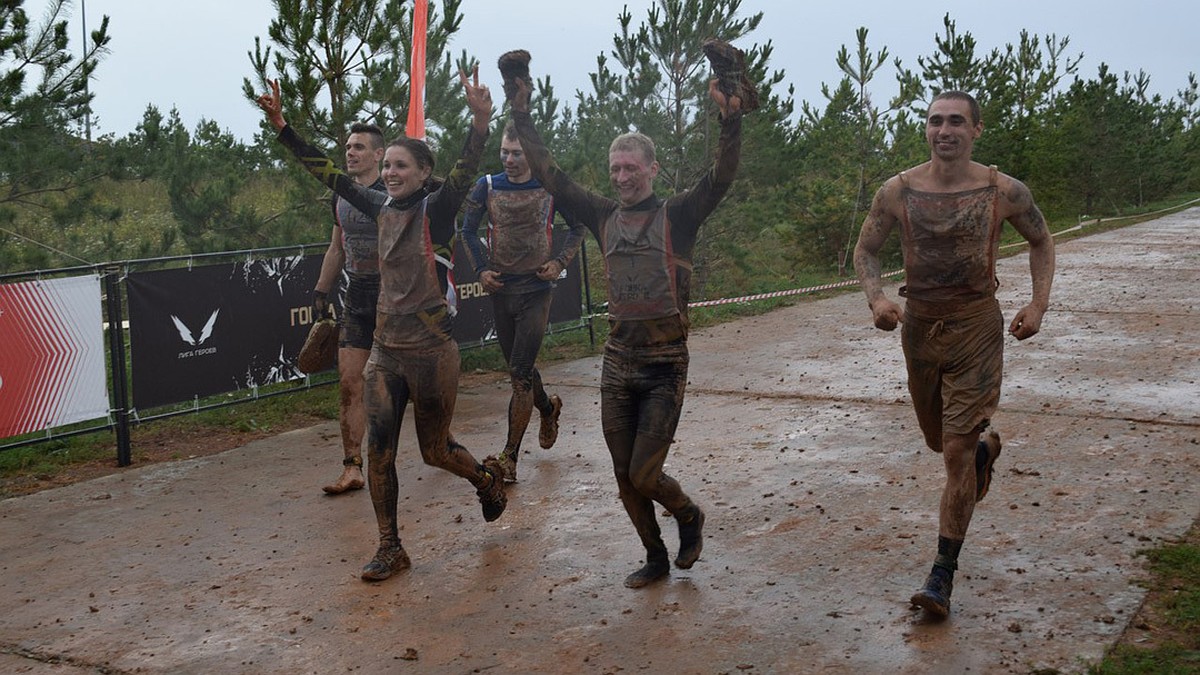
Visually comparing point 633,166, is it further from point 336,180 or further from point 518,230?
Answer: point 518,230

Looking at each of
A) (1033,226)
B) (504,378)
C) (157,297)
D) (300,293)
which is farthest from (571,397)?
(1033,226)

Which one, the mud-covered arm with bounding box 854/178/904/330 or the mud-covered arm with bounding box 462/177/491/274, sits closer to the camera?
the mud-covered arm with bounding box 854/178/904/330

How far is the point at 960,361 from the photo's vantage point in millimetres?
5215

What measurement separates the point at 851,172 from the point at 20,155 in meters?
15.0

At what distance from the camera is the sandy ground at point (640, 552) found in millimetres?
4828

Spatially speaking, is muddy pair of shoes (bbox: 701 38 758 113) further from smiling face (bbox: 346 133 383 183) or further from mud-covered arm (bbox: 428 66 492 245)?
smiling face (bbox: 346 133 383 183)

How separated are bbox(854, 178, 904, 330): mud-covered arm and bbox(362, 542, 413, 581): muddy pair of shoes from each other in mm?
2524

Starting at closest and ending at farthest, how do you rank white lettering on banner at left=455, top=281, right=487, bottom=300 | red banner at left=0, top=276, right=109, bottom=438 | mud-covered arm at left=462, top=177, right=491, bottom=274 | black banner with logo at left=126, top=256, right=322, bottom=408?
1. mud-covered arm at left=462, top=177, right=491, bottom=274
2. red banner at left=0, top=276, right=109, bottom=438
3. black banner with logo at left=126, top=256, right=322, bottom=408
4. white lettering on banner at left=455, top=281, right=487, bottom=300

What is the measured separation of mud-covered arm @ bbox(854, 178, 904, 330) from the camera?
17.3 ft

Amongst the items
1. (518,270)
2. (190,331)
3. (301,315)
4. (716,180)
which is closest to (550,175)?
(716,180)

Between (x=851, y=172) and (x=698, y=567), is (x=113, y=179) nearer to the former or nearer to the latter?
(x=698, y=567)

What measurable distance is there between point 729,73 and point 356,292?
10.8ft

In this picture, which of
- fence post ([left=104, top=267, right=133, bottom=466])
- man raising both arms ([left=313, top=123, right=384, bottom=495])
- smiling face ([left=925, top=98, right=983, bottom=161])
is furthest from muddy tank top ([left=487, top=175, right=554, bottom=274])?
smiling face ([left=925, top=98, right=983, bottom=161])

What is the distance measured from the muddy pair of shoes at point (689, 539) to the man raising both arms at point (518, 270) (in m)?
2.11
